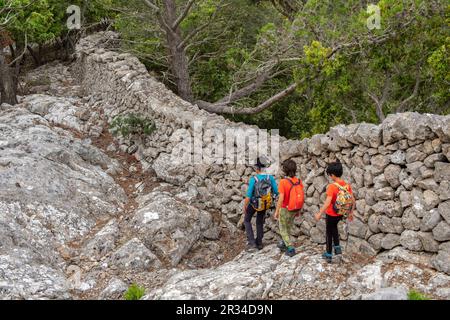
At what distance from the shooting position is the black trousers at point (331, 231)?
6566mm

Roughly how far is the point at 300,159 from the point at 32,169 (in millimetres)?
5444

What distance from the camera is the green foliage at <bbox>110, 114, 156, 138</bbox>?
11.8m

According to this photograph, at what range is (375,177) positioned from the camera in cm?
688

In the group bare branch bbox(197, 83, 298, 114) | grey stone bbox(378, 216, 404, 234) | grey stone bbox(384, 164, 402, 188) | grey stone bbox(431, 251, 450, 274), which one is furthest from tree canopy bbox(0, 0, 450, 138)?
grey stone bbox(431, 251, 450, 274)

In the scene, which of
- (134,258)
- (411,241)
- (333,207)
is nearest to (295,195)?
(333,207)

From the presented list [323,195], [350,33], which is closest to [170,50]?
[350,33]

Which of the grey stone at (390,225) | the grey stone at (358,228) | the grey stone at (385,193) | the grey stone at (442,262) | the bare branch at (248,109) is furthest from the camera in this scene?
the bare branch at (248,109)

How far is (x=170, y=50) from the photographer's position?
16.0 metres

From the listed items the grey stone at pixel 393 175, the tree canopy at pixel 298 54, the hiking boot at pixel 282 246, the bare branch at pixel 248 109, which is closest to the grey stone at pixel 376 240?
the grey stone at pixel 393 175

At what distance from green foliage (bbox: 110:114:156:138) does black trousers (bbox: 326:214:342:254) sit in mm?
6203

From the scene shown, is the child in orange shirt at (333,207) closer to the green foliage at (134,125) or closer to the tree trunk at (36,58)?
the green foliage at (134,125)

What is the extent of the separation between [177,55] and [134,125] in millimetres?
4540

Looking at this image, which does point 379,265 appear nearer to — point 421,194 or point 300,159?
point 421,194

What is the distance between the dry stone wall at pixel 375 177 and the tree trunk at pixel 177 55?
503 cm
